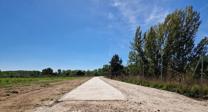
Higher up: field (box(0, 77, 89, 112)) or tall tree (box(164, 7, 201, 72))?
tall tree (box(164, 7, 201, 72))

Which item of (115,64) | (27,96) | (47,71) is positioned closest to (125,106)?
(27,96)

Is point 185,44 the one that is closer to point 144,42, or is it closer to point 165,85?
point 144,42

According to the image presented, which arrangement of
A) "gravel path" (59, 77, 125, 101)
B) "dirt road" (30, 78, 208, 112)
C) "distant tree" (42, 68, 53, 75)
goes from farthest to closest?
"distant tree" (42, 68, 53, 75) → "gravel path" (59, 77, 125, 101) → "dirt road" (30, 78, 208, 112)

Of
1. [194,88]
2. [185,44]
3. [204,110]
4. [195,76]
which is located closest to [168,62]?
[185,44]

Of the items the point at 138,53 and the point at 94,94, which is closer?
the point at 94,94

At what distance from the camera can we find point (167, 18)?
3500cm

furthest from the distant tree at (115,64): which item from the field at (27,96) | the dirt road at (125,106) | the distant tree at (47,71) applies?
the distant tree at (47,71)

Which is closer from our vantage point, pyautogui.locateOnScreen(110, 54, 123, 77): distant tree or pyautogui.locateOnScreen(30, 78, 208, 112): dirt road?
pyautogui.locateOnScreen(30, 78, 208, 112): dirt road

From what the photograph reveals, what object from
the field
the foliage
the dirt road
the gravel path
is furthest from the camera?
the foliage

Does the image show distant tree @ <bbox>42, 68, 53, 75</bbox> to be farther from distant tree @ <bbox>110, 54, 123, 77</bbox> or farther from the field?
the field

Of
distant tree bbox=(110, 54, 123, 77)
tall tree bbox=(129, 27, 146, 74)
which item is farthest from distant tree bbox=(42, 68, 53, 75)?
tall tree bbox=(129, 27, 146, 74)

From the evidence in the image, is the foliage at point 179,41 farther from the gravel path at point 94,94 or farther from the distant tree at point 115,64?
the distant tree at point 115,64

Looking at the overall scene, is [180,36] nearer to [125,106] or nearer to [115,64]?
[125,106]

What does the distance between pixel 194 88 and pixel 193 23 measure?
22159mm
